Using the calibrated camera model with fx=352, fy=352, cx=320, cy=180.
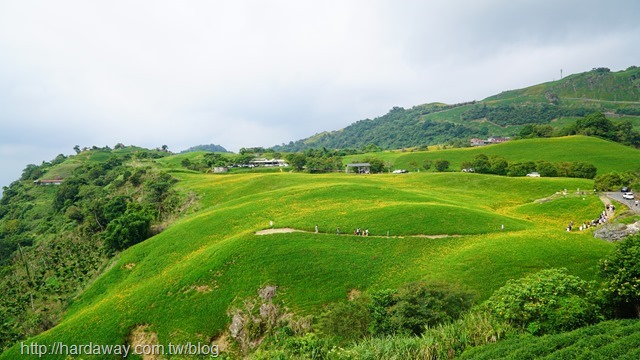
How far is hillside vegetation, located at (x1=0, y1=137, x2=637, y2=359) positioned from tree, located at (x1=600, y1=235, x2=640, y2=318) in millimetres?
9782

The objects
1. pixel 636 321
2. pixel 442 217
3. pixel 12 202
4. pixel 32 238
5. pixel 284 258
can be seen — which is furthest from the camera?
pixel 12 202

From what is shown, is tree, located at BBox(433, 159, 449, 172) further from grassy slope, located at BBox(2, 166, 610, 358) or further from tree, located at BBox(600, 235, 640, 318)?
tree, located at BBox(600, 235, 640, 318)

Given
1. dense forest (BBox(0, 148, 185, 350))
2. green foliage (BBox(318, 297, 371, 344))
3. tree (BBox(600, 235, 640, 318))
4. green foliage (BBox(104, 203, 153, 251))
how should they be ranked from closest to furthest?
1. tree (BBox(600, 235, 640, 318))
2. green foliage (BBox(318, 297, 371, 344))
3. dense forest (BBox(0, 148, 185, 350))
4. green foliage (BBox(104, 203, 153, 251))

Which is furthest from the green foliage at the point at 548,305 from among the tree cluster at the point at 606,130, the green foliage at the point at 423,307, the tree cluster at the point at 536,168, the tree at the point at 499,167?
the tree cluster at the point at 606,130

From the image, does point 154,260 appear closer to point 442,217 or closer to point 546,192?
point 442,217

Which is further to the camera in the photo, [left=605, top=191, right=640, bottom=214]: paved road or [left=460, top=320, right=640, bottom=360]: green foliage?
[left=605, top=191, right=640, bottom=214]: paved road

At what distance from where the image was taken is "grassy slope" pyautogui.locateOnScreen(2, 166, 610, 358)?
3869 cm

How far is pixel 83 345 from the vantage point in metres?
39.5

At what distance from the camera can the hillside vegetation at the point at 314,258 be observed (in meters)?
38.5

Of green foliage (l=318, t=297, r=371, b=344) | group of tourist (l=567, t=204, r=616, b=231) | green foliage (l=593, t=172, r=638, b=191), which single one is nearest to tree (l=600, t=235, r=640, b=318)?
green foliage (l=318, t=297, r=371, b=344)

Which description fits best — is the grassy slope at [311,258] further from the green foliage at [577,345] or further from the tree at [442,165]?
the tree at [442,165]

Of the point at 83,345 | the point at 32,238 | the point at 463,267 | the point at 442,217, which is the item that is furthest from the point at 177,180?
the point at 463,267

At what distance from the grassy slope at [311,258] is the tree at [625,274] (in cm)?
1048

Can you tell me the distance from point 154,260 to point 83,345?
19.0 metres
